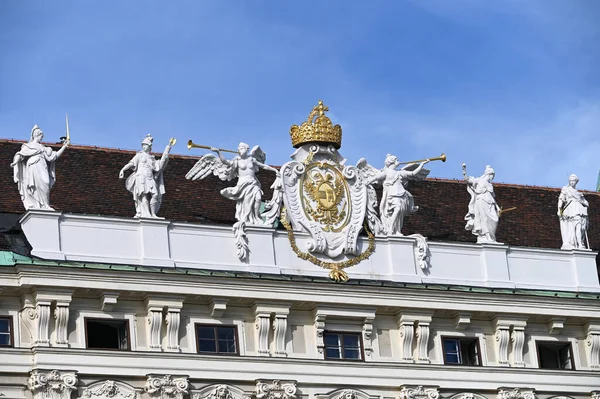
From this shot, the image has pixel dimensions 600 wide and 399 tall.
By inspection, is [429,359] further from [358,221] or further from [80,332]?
[80,332]

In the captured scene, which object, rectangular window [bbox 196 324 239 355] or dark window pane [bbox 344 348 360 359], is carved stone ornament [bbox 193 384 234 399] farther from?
dark window pane [bbox 344 348 360 359]

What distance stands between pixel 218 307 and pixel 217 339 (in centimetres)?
63

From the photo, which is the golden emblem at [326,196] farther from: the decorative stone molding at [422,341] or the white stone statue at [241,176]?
the decorative stone molding at [422,341]

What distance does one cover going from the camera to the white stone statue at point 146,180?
38.6m

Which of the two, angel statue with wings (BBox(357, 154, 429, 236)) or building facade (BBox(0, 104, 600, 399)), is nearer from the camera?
building facade (BBox(0, 104, 600, 399))

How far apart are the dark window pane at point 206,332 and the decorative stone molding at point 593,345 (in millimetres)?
8053

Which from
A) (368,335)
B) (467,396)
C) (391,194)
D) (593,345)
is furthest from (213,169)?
(593,345)

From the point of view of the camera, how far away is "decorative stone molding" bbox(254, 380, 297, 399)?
124 feet

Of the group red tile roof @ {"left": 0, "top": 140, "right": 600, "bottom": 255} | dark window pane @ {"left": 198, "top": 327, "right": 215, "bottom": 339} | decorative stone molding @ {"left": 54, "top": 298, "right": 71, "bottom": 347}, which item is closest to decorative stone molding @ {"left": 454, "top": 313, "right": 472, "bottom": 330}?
red tile roof @ {"left": 0, "top": 140, "right": 600, "bottom": 255}

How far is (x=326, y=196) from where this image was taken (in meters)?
40.3

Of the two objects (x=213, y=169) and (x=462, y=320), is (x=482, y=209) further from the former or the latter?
(x=213, y=169)

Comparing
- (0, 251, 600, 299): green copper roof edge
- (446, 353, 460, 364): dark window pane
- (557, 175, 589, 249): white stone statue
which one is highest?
(557, 175, 589, 249): white stone statue

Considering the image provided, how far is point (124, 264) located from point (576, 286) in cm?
985

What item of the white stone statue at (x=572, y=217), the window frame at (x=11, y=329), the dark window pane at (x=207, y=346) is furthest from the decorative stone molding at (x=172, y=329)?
the white stone statue at (x=572, y=217)
